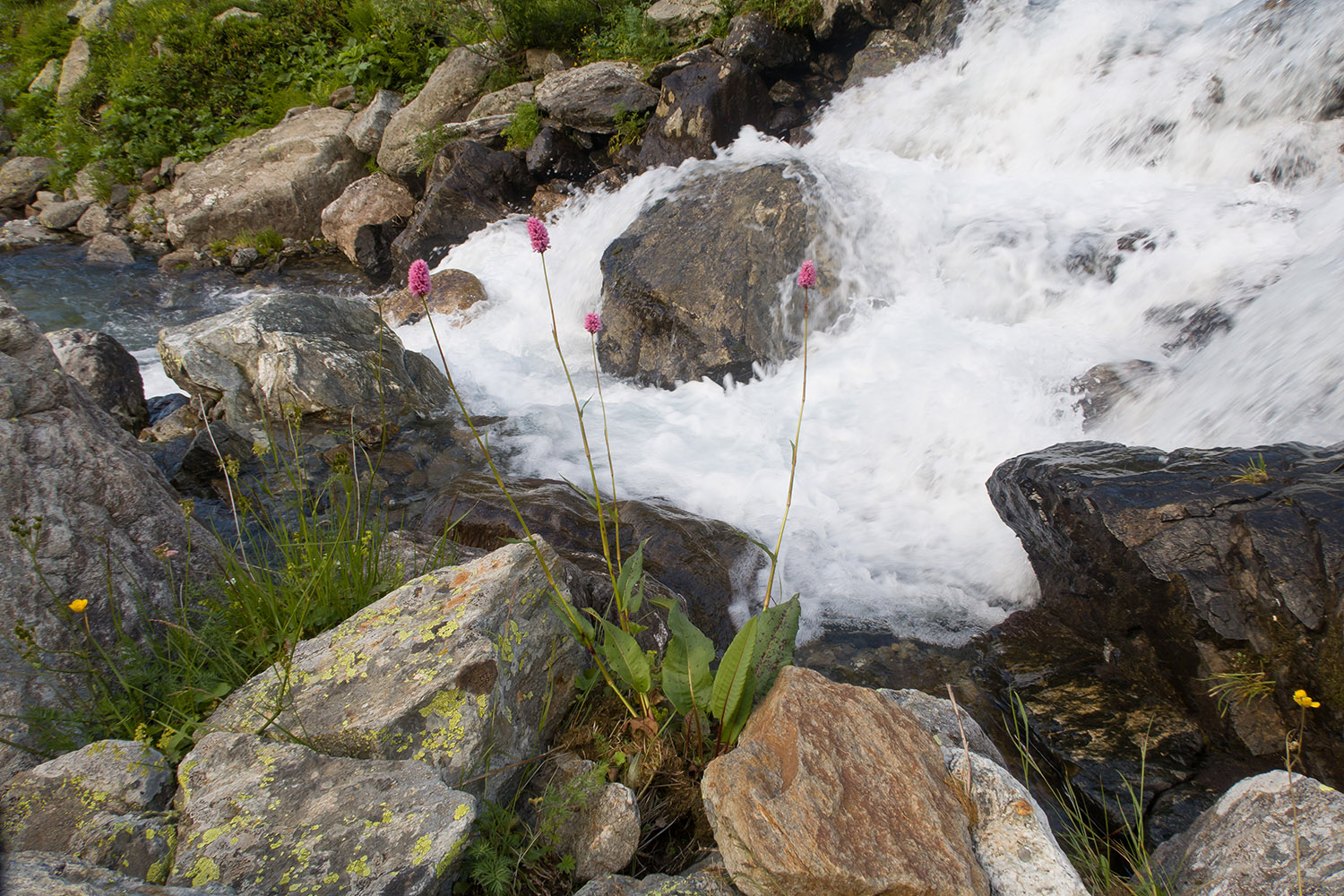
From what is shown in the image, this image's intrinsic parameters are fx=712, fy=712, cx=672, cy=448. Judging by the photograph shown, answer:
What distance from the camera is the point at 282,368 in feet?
20.0

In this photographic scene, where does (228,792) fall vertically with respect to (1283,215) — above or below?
below

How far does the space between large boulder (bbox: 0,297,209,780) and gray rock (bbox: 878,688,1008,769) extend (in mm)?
2589

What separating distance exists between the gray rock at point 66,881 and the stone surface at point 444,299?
29.3ft

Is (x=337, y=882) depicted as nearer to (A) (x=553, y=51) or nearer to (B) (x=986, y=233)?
(B) (x=986, y=233)

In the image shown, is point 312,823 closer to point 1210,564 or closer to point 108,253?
point 1210,564

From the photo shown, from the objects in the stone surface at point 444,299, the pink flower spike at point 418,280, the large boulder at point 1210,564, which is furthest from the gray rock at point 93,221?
the large boulder at point 1210,564

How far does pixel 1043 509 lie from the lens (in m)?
3.81

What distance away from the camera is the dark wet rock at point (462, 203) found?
1155 centimetres

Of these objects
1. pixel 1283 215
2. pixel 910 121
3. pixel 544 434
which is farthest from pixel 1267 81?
pixel 544 434

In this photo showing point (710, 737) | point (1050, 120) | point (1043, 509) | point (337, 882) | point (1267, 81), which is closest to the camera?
point (337, 882)

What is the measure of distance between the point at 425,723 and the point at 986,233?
733 cm

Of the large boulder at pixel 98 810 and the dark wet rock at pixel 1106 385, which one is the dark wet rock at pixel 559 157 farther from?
the large boulder at pixel 98 810

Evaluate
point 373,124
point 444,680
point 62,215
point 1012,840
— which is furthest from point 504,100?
point 1012,840

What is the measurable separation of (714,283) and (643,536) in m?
3.72
